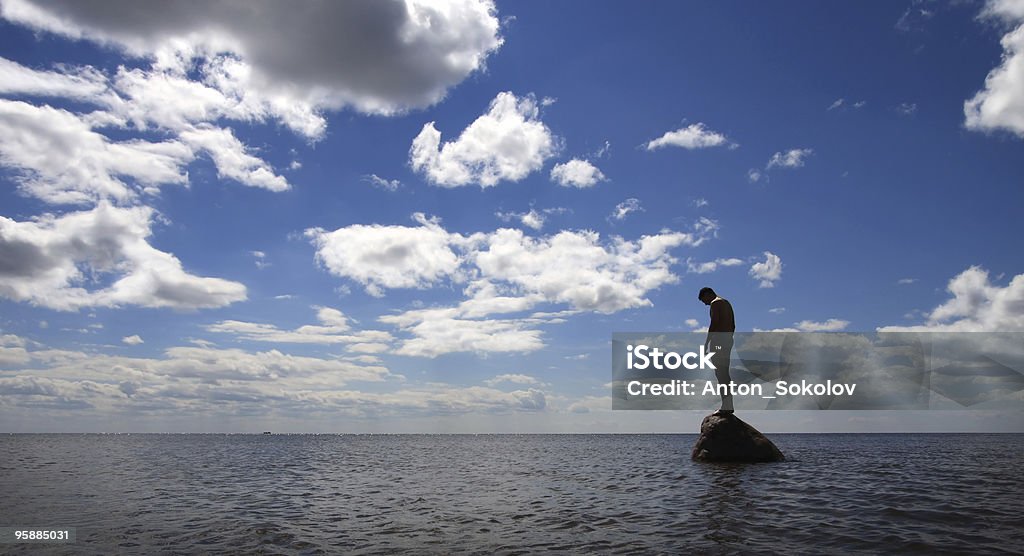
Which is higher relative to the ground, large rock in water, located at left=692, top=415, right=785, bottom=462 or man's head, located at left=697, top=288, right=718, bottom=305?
man's head, located at left=697, top=288, right=718, bottom=305

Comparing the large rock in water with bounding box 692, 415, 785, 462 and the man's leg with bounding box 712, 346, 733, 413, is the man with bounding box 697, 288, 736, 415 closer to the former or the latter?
the man's leg with bounding box 712, 346, 733, 413

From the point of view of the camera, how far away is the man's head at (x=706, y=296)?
79.9ft

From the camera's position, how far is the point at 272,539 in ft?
42.4

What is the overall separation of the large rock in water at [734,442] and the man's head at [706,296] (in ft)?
17.8

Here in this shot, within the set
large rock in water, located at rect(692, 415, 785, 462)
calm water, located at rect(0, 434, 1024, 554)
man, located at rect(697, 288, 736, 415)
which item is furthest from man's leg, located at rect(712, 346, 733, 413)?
calm water, located at rect(0, 434, 1024, 554)

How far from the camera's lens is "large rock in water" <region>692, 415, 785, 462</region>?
81.6ft

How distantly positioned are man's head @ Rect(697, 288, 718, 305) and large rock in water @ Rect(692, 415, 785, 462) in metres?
5.42

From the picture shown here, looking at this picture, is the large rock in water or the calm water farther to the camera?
the large rock in water

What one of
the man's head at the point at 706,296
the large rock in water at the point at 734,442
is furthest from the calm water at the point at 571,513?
the man's head at the point at 706,296

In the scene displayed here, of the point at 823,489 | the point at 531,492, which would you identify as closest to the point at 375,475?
the point at 531,492

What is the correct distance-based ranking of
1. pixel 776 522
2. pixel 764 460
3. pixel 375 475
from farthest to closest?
pixel 375 475 → pixel 764 460 → pixel 776 522

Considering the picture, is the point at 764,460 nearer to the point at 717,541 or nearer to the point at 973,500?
the point at 973,500

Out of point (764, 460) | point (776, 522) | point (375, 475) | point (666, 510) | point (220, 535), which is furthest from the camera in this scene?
point (375, 475)

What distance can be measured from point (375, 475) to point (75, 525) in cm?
1748
